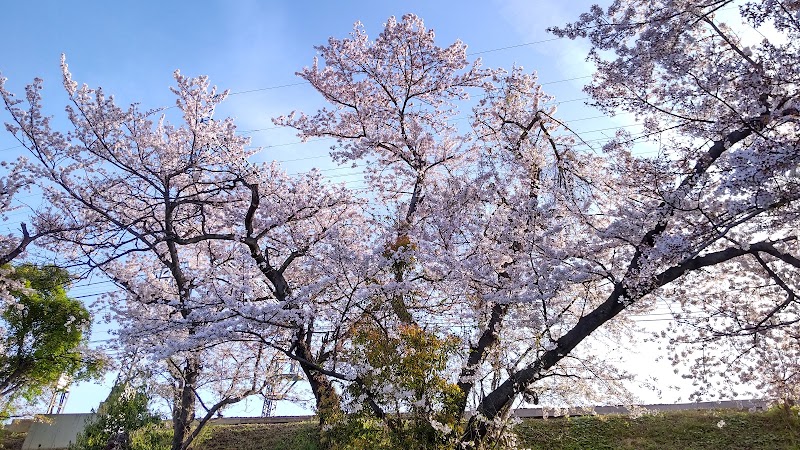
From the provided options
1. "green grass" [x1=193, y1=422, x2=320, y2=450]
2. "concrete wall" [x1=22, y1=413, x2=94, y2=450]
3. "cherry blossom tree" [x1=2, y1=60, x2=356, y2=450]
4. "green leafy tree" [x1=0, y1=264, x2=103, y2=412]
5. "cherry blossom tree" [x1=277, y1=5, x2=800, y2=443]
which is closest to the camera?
"cherry blossom tree" [x1=277, y1=5, x2=800, y2=443]

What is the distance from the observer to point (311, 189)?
10891mm

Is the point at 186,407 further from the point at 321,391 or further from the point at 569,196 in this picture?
the point at 569,196

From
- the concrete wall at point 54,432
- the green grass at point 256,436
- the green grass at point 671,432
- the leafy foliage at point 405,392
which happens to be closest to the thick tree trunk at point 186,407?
the green grass at point 256,436

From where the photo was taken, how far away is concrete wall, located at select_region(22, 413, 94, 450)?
1883 centimetres

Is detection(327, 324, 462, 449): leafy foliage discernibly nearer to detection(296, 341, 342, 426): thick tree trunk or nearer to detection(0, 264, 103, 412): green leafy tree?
detection(296, 341, 342, 426): thick tree trunk

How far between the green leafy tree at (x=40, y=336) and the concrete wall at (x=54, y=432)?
17.8ft

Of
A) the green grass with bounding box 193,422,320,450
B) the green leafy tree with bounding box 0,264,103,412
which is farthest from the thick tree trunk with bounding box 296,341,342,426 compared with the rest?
the green leafy tree with bounding box 0,264,103,412

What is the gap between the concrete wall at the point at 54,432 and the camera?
18828mm

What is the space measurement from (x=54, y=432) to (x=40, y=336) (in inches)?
294

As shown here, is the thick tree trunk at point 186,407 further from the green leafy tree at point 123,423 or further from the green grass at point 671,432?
the green grass at point 671,432

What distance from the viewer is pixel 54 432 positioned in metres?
19.0

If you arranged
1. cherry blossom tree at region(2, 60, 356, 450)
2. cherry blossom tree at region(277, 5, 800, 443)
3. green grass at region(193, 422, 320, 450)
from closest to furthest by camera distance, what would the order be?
cherry blossom tree at region(277, 5, 800, 443), cherry blossom tree at region(2, 60, 356, 450), green grass at region(193, 422, 320, 450)

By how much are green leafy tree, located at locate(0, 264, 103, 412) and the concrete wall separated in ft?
17.8

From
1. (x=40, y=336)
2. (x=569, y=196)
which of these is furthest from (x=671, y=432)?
(x=40, y=336)
